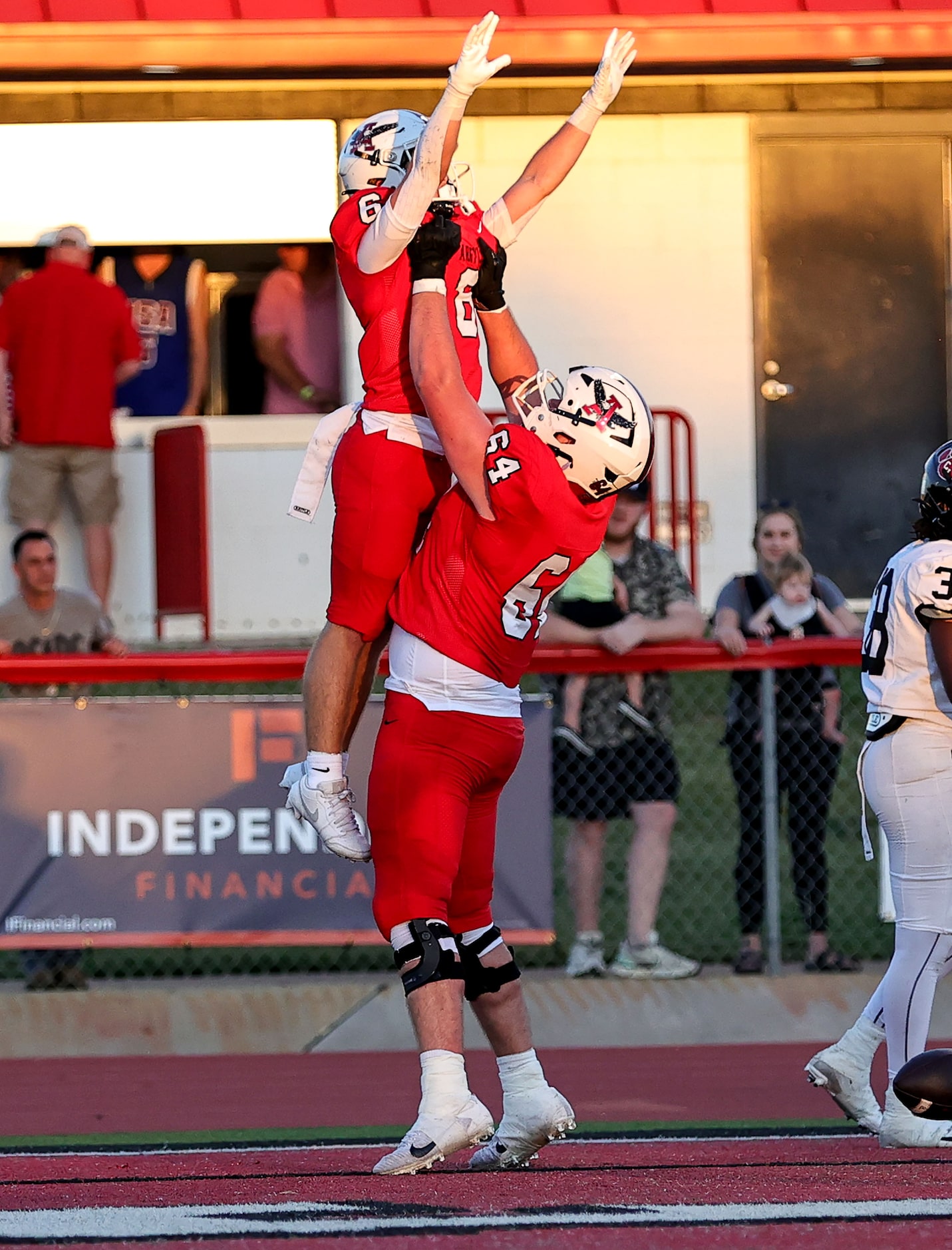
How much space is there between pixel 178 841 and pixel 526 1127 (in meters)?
3.24

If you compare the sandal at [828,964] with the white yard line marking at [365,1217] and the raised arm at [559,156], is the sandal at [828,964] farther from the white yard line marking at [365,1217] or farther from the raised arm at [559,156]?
the white yard line marking at [365,1217]

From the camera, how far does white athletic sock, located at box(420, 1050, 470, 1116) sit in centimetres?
524

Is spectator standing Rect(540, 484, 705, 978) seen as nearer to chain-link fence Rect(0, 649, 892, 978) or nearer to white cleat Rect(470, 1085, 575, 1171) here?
chain-link fence Rect(0, 649, 892, 978)

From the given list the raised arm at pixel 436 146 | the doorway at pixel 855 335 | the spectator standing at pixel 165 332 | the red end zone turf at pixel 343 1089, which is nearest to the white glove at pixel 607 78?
the raised arm at pixel 436 146

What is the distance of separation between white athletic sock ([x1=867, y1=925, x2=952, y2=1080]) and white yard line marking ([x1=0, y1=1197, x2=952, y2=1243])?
156 centimetres

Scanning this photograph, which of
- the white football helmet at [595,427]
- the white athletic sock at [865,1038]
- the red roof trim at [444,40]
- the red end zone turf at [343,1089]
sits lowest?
the red end zone turf at [343,1089]

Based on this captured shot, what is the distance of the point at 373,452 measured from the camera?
5.83 metres

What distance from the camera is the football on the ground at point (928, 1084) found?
5273 mm

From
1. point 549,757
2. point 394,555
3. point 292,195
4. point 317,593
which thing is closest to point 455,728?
point 394,555

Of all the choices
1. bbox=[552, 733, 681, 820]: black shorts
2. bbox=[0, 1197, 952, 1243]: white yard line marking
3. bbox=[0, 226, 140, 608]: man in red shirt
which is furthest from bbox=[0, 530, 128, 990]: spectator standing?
bbox=[0, 1197, 952, 1243]: white yard line marking

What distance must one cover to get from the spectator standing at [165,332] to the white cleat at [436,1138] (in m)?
8.97

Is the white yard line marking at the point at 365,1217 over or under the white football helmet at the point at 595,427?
under

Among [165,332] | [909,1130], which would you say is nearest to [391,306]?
[909,1130]

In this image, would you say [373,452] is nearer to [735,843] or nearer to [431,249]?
[431,249]
